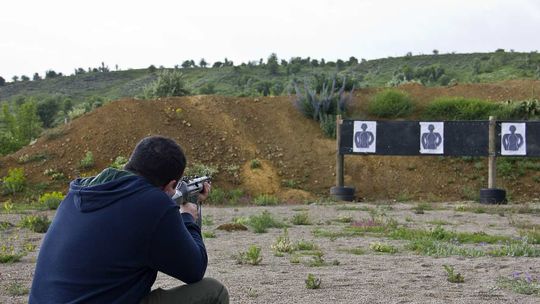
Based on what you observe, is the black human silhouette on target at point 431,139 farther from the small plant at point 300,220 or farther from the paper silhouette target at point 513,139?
the small plant at point 300,220

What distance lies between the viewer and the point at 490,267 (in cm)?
864

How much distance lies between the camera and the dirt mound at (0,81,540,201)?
21.7 meters

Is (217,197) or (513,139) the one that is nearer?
(217,197)

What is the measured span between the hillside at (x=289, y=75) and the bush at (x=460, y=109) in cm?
1202

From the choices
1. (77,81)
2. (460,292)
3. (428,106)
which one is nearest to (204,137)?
(428,106)

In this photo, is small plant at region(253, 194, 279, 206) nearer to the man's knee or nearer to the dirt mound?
the dirt mound

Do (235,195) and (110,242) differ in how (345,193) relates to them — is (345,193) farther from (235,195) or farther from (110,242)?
(110,242)

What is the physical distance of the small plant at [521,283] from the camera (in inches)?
279

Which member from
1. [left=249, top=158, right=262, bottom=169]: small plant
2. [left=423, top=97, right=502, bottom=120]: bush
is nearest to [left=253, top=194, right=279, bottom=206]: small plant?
[left=249, top=158, right=262, bottom=169]: small plant

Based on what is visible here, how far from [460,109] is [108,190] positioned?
21.7 m

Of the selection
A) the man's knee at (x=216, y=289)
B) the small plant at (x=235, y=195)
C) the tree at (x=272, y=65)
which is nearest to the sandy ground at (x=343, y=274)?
the man's knee at (x=216, y=289)

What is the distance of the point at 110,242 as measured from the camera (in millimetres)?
3666

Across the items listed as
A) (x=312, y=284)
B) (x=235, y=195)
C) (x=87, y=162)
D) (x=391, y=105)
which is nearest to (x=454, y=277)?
(x=312, y=284)

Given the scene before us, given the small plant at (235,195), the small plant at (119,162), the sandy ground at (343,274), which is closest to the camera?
the sandy ground at (343,274)
